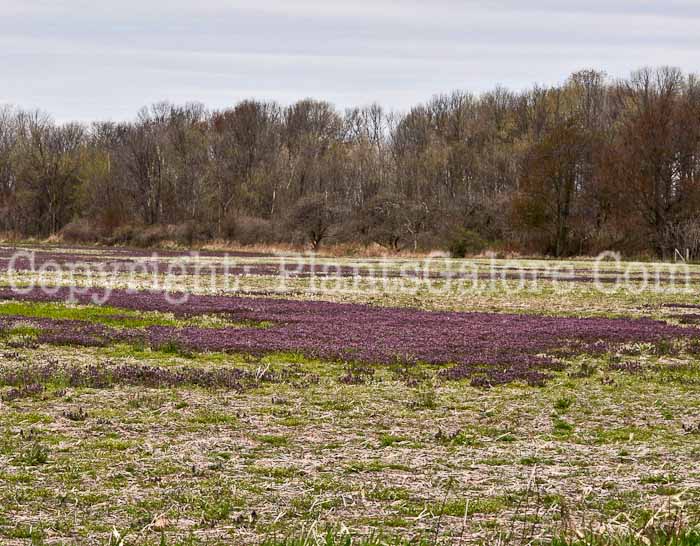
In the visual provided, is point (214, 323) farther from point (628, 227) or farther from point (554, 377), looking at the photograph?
point (628, 227)

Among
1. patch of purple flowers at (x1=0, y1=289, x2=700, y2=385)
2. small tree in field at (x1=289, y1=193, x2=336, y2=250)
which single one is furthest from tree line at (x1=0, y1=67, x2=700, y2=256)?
patch of purple flowers at (x1=0, y1=289, x2=700, y2=385)

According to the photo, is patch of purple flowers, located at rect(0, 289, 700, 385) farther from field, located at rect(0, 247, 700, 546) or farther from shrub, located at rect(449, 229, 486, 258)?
shrub, located at rect(449, 229, 486, 258)

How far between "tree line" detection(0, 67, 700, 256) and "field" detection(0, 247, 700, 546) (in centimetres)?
4943

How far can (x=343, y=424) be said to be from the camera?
13.1 meters

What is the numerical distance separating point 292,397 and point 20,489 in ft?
21.4

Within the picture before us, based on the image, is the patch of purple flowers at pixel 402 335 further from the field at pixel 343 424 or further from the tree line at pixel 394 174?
the tree line at pixel 394 174

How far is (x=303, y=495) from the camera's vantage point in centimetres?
934

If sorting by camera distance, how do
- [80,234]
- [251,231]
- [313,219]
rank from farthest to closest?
1. [80,234]
2. [251,231]
3. [313,219]

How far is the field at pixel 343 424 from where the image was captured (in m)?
8.44

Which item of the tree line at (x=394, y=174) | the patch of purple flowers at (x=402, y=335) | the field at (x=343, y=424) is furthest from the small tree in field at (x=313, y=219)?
the field at (x=343, y=424)

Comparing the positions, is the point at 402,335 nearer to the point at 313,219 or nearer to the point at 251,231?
the point at 313,219

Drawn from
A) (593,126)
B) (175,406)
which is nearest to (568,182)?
(593,126)

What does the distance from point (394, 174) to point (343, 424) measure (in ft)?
332

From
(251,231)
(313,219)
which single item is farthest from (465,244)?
(251,231)
